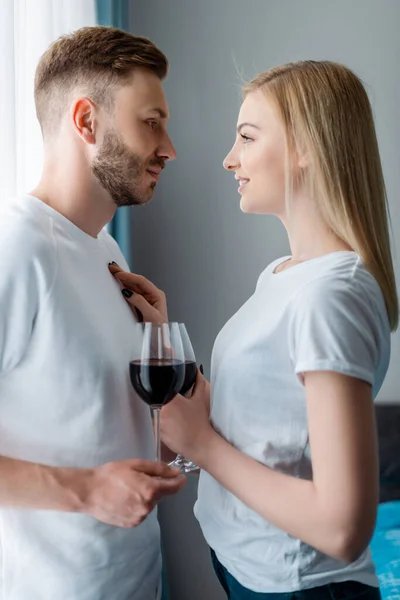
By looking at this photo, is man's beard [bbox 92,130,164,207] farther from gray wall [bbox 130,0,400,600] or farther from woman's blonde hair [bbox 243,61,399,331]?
gray wall [bbox 130,0,400,600]

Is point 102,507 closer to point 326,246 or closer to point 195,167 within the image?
point 326,246

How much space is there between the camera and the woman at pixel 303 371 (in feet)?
3.43

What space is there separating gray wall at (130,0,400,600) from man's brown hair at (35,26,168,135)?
63.7 inches

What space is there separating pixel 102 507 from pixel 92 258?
544mm

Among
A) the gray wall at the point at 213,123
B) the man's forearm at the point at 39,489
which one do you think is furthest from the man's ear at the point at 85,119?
the gray wall at the point at 213,123

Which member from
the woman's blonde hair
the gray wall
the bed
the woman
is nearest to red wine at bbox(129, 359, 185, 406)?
the woman

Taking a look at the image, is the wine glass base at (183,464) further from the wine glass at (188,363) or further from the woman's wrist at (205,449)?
the woman's wrist at (205,449)

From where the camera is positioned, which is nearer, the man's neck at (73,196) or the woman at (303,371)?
the woman at (303,371)

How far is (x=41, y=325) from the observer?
47.4 inches

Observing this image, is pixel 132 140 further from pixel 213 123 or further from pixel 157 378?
pixel 213 123

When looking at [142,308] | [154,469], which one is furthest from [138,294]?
[154,469]

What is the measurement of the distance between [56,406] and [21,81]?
1056 mm

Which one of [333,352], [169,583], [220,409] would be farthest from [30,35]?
[169,583]

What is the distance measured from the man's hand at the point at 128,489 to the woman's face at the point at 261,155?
61 cm
